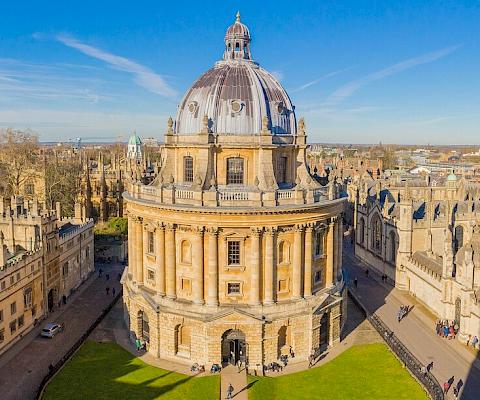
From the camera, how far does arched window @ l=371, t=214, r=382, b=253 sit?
66012 mm

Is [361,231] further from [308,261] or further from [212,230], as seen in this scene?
[212,230]

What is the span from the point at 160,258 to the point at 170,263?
1.00 meters

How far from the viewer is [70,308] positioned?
53.1 metres

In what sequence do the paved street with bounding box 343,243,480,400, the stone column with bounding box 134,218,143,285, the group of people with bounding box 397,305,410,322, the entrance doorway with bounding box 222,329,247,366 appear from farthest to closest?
1. the group of people with bounding box 397,305,410,322
2. the stone column with bounding box 134,218,143,285
3. the entrance doorway with bounding box 222,329,247,366
4. the paved street with bounding box 343,243,480,400

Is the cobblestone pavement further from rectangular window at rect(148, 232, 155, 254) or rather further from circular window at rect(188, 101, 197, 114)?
circular window at rect(188, 101, 197, 114)

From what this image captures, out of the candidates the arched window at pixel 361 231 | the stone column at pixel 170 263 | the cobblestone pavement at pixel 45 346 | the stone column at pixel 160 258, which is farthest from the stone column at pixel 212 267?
the arched window at pixel 361 231

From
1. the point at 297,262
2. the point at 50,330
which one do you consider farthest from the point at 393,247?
the point at 50,330

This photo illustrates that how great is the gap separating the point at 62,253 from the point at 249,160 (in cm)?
2576

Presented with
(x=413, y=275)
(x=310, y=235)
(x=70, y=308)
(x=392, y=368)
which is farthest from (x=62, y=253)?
(x=413, y=275)

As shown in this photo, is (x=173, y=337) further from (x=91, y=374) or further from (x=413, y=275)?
(x=413, y=275)

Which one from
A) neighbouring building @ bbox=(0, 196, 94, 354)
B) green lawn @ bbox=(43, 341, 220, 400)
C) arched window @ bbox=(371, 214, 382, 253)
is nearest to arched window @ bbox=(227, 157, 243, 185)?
green lawn @ bbox=(43, 341, 220, 400)

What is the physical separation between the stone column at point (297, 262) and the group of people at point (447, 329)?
49.6 ft

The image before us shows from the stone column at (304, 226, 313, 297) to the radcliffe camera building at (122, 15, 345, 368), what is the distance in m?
0.11

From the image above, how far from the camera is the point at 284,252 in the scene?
131 feet
